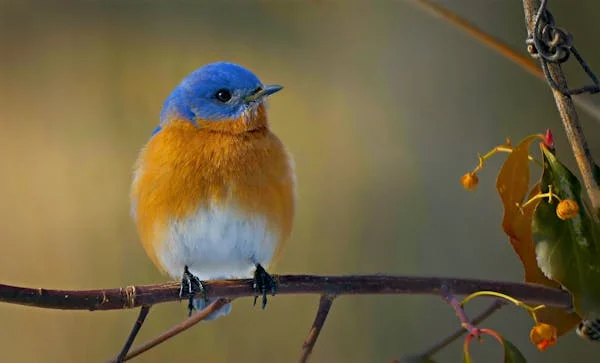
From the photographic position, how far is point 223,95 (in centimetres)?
145

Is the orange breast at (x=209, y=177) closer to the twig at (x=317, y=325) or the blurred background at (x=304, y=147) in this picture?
the twig at (x=317, y=325)

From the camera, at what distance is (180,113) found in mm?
1473

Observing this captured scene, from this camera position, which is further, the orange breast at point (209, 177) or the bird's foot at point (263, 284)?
the orange breast at point (209, 177)

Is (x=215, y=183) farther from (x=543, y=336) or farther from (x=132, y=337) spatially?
(x=543, y=336)

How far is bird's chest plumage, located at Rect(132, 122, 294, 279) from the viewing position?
Result: 1.35 m

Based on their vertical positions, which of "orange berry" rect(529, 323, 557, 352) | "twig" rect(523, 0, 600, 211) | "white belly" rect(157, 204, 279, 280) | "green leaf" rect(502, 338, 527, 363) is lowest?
"green leaf" rect(502, 338, 527, 363)

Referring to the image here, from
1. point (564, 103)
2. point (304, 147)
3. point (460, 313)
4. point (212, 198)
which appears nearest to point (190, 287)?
point (212, 198)

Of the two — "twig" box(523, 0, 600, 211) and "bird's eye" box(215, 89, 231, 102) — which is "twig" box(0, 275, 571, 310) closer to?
"twig" box(523, 0, 600, 211)

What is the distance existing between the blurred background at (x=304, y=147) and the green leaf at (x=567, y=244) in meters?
1.33

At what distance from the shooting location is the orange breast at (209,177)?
135cm

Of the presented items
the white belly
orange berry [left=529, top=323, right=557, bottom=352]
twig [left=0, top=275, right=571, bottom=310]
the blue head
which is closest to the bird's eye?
the blue head

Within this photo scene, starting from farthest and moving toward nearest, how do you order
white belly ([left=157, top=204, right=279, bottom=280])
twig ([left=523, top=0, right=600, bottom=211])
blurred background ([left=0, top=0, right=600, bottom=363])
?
blurred background ([left=0, top=0, right=600, bottom=363])
white belly ([left=157, top=204, right=279, bottom=280])
twig ([left=523, top=0, right=600, bottom=211])

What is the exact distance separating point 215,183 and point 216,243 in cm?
10

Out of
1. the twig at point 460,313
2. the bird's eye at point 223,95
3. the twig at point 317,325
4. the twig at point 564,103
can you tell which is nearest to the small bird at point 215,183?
the bird's eye at point 223,95
